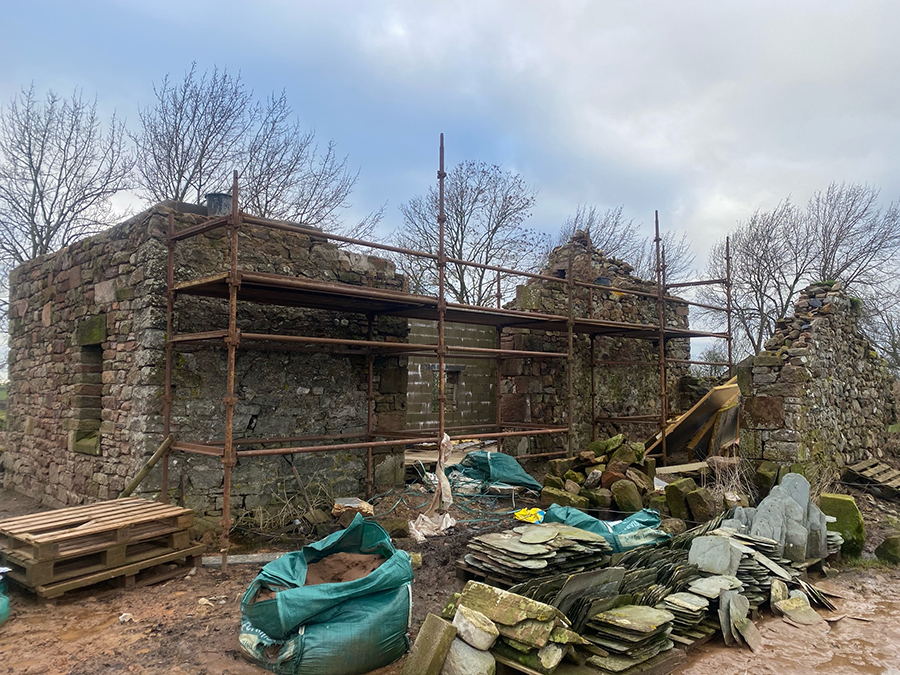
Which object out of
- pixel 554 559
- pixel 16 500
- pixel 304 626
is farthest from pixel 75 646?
pixel 16 500

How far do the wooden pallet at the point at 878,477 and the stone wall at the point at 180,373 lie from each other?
7144mm

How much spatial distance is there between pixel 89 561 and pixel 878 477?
10.6 m

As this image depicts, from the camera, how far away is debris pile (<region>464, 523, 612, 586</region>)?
4.81 metres

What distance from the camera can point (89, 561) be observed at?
4793mm

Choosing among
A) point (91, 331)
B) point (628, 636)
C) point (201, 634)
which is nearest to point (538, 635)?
point (628, 636)

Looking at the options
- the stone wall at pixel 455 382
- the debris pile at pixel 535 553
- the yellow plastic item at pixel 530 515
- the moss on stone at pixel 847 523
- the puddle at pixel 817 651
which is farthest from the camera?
the stone wall at pixel 455 382

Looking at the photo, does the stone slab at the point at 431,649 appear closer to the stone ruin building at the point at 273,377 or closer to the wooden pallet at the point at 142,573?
the wooden pallet at the point at 142,573

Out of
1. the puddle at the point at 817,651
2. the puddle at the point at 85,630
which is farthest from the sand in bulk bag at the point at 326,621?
the puddle at the point at 817,651

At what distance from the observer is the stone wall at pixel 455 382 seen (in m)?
12.2

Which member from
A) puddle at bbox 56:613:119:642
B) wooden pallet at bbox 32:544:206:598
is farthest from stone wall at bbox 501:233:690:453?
puddle at bbox 56:613:119:642

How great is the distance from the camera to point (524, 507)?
24.9 feet

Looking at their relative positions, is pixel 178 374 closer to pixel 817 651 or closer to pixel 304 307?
pixel 304 307

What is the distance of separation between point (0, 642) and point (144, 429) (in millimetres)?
2375

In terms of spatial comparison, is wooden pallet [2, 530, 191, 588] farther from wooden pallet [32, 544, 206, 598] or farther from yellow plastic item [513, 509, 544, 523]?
yellow plastic item [513, 509, 544, 523]
